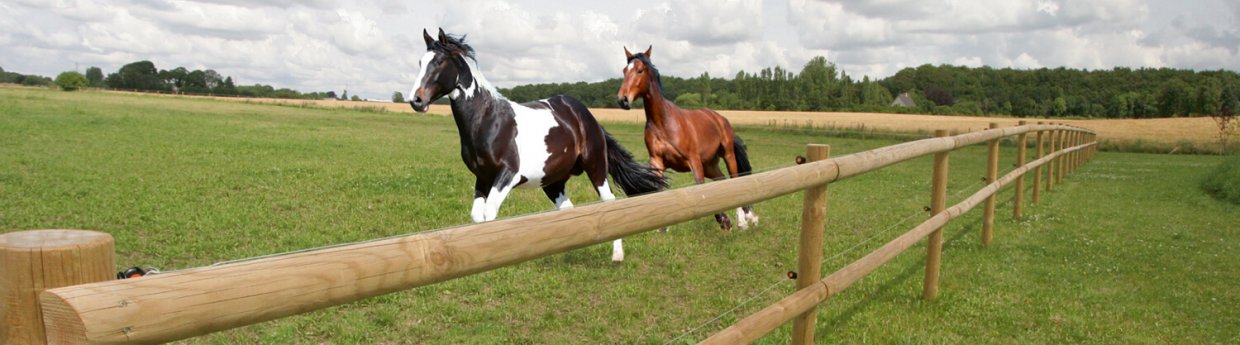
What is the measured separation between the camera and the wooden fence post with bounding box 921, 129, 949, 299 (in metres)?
5.18

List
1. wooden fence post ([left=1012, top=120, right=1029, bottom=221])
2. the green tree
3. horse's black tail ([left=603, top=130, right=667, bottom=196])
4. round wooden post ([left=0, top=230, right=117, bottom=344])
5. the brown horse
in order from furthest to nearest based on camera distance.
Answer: the green tree → wooden fence post ([left=1012, top=120, right=1029, bottom=221]) → the brown horse → horse's black tail ([left=603, top=130, right=667, bottom=196]) → round wooden post ([left=0, top=230, right=117, bottom=344])

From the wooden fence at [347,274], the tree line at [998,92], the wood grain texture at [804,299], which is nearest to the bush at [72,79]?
the tree line at [998,92]

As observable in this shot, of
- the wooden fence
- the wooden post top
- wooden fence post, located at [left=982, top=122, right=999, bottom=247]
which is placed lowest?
wooden fence post, located at [left=982, top=122, right=999, bottom=247]

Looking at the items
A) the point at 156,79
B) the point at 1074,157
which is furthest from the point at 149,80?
the point at 1074,157

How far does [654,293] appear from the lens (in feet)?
17.8

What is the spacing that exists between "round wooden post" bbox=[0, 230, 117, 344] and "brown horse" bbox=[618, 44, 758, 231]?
5.70 metres

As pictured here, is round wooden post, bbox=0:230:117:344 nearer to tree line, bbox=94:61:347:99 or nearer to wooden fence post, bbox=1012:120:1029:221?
wooden fence post, bbox=1012:120:1029:221

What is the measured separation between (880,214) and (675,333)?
597cm

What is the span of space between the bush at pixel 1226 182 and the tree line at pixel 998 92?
126 ft

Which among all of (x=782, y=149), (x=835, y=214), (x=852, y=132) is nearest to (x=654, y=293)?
(x=835, y=214)

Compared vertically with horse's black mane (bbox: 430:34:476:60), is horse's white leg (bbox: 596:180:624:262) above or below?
below

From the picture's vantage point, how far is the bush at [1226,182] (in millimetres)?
11656

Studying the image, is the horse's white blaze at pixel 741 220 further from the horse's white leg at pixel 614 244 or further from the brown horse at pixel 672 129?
the horse's white leg at pixel 614 244

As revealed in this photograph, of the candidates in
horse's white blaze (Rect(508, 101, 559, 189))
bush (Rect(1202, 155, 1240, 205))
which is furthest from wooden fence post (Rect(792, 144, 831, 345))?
bush (Rect(1202, 155, 1240, 205))
